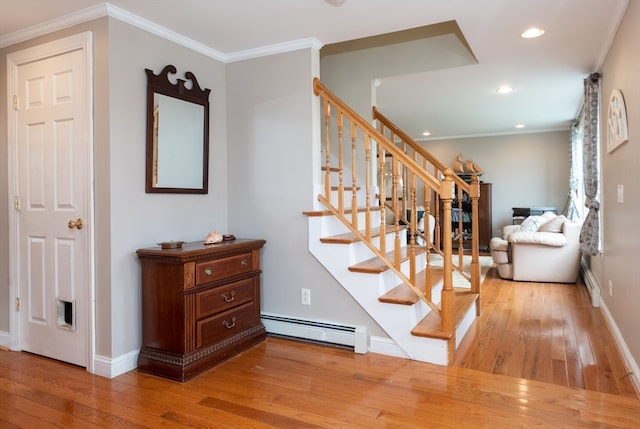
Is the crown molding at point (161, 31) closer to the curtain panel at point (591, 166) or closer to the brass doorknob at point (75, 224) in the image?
the brass doorknob at point (75, 224)

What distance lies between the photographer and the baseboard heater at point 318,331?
290 cm

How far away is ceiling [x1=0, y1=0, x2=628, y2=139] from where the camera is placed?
256 cm

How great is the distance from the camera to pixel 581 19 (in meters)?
2.86

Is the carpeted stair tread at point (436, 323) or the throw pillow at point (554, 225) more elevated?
the throw pillow at point (554, 225)

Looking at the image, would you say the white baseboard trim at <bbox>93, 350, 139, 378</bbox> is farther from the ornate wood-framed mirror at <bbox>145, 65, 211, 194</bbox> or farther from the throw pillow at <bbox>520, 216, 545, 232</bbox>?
the throw pillow at <bbox>520, 216, 545, 232</bbox>

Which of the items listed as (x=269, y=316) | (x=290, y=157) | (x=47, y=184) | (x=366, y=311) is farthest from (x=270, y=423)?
(x=47, y=184)

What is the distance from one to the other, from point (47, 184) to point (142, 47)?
1.10 metres

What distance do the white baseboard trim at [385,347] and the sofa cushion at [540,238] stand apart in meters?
3.15

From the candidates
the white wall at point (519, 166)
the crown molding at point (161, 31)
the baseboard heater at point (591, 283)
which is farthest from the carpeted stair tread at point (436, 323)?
the white wall at point (519, 166)

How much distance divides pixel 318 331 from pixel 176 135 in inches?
67.6

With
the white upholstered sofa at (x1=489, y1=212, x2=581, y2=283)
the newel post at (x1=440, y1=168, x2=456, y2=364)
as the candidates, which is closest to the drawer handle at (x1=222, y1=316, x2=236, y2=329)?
the newel post at (x1=440, y1=168, x2=456, y2=364)

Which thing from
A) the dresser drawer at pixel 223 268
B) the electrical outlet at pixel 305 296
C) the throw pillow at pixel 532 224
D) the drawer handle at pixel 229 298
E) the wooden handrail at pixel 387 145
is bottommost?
the electrical outlet at pixel 305 296

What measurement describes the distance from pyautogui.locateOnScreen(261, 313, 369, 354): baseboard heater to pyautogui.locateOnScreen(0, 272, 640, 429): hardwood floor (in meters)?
0.08

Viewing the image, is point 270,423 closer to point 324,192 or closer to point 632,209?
point 324,192
